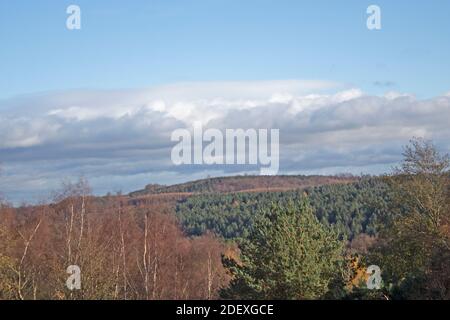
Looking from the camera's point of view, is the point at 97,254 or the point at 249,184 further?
the point at 249,184

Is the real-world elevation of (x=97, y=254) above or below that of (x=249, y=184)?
below

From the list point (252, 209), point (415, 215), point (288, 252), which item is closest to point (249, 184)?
point (252, 209)

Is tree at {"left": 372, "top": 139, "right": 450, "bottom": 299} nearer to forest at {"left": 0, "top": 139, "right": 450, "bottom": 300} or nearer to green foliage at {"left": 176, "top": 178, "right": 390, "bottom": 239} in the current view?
forest at {"left": 0, "top": 139, "right": 450, "bottom": 300}

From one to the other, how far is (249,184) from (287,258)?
14291 centimetres

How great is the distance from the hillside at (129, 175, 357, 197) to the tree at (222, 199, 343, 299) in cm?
12404

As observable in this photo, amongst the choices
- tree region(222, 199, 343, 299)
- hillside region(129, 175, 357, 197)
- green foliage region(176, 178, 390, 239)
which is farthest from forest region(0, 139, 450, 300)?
hillside region(129, 175, 357, 197)

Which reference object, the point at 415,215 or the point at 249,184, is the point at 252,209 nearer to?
the point at 249,184

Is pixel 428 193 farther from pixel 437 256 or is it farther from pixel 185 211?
pixel 185 211

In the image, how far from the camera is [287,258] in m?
28.9

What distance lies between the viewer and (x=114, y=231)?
163 feet

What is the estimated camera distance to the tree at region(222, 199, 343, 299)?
28750 mm
